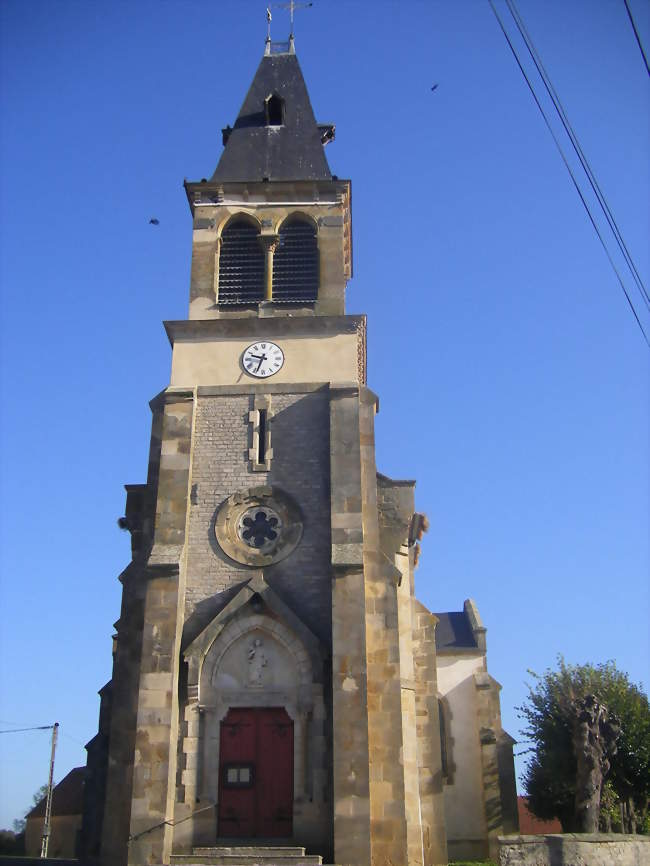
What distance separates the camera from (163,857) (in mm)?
16094

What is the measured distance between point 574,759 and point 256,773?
13.4 meters

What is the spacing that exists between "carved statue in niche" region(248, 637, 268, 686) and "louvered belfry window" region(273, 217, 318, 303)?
843cm

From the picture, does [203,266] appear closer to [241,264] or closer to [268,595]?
[241,264]

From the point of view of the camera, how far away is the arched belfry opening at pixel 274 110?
25703 mm

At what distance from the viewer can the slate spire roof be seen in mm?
23922

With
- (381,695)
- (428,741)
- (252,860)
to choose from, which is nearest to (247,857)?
(252,860)

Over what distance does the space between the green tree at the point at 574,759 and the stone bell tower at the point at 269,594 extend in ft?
30.1

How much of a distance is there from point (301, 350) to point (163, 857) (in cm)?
1120

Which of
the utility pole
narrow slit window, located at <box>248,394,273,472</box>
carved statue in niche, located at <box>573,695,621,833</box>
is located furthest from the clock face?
the utility pole

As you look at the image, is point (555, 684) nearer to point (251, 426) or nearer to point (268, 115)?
point (251, 426)

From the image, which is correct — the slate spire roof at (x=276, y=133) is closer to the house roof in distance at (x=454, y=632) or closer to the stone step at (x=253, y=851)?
the stone step at (x=253, y=851)

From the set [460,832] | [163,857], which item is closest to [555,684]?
[460,832]

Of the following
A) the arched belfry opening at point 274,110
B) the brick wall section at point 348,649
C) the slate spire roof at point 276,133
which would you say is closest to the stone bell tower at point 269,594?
the brick wall section at point 348,649

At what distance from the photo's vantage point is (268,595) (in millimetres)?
18297
